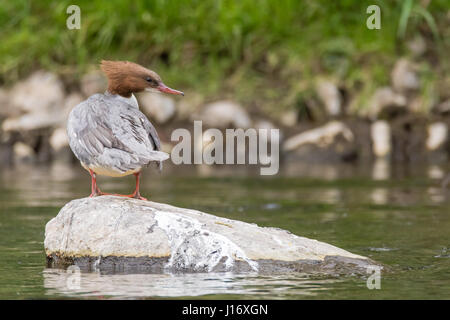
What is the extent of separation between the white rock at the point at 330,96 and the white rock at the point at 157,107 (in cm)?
256

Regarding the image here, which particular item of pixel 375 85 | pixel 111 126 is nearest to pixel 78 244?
pixel 111 126

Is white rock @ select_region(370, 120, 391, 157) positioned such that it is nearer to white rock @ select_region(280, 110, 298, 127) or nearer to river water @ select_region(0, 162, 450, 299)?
river water @ select_region(0, 162, 450, 299)

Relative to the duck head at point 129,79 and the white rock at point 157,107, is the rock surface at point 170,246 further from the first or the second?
the white rock at point 157,107

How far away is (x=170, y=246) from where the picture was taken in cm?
625

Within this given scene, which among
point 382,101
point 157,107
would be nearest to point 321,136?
point 382,101

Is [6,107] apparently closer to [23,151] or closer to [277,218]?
[23,151]

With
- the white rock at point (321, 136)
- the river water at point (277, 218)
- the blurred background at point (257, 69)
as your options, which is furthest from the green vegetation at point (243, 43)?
the river water at point (277, 218)

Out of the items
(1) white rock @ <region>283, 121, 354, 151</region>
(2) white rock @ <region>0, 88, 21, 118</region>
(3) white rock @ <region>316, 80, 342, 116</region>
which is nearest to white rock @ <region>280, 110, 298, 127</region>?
(1) white rock @ <region>283, 121, 354, 151</region>

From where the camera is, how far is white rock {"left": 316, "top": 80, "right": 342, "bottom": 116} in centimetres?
1576

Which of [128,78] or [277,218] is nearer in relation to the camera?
[128,78]

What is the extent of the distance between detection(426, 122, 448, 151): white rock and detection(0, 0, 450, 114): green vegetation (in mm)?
941

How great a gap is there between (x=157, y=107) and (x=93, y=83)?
1.34 meters
